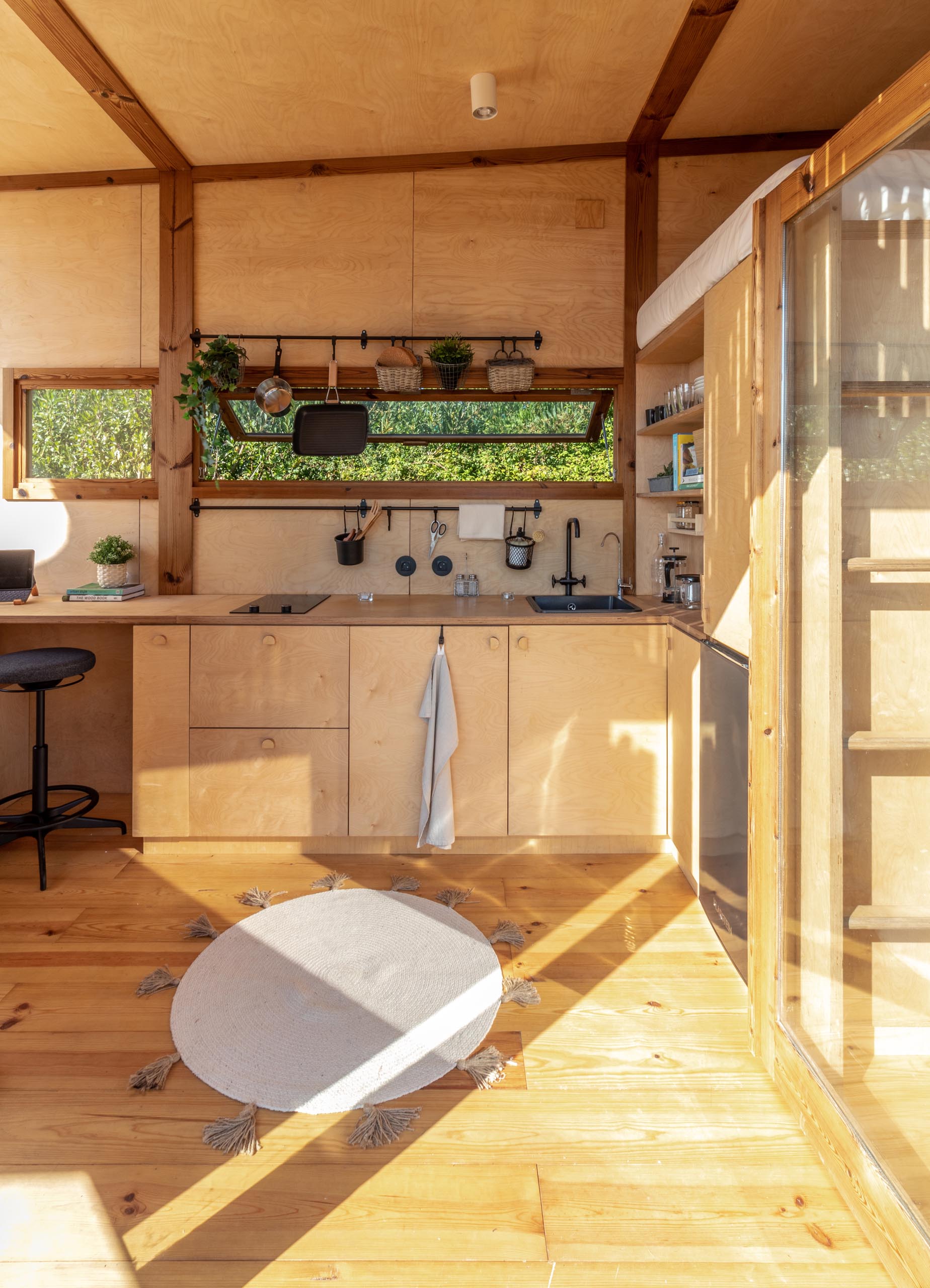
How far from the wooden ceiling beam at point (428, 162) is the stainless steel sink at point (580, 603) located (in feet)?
5.97

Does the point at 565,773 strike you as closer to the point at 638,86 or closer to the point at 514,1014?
the point at 514,1014

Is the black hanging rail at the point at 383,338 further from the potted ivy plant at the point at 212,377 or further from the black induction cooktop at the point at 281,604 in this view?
the black induction cooktop at the point at 281,604

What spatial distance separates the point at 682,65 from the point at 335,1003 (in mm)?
3157

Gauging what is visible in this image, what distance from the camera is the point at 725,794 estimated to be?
2.33m

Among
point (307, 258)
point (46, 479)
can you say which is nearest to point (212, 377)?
point (307, 258)

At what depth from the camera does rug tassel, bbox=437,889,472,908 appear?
107 inches

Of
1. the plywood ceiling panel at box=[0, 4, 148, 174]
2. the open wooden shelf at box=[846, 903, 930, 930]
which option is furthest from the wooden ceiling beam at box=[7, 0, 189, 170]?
the open wooden shelf at box=[846, 903, 930, 930]

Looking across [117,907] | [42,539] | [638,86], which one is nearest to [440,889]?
[117,907]

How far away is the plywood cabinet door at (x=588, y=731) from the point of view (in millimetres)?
2994

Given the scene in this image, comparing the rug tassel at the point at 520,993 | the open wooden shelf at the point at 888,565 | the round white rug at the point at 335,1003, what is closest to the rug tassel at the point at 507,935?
the round white rug at the point at 335,1003

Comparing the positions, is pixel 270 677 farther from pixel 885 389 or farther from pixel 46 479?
pixel 885 389

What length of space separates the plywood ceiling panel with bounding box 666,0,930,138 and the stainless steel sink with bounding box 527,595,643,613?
6.21 feet

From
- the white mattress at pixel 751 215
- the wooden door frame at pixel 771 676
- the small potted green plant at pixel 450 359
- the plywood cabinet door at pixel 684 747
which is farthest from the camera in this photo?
the small potted green plant at pixel 450 359

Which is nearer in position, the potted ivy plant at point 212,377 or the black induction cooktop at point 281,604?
the black induction cooktop at point 281,604
